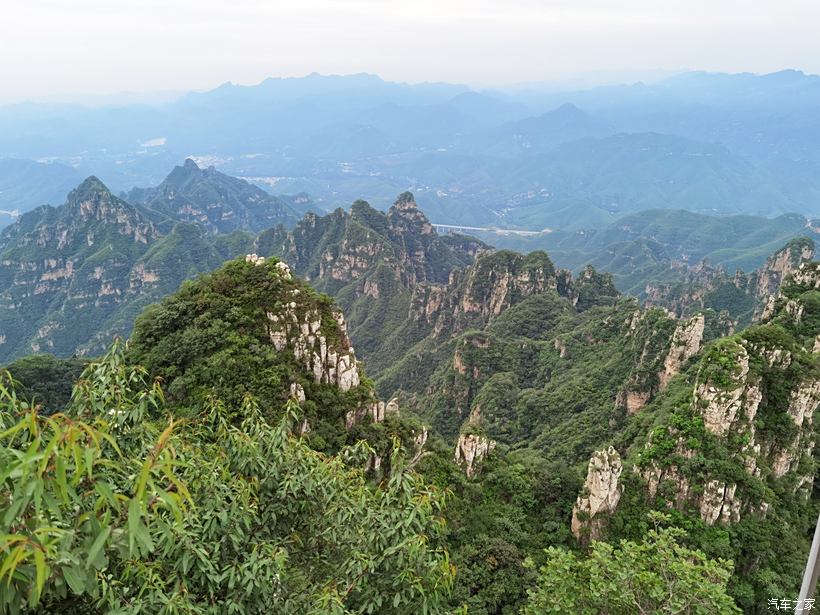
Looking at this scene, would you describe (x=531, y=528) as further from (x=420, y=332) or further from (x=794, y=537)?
(x=420, y=332)

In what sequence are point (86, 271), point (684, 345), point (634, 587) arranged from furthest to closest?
point (86, 271) → point (684, 345) → point (634, 587)

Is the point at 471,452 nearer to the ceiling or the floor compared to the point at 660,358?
nearer to the floor

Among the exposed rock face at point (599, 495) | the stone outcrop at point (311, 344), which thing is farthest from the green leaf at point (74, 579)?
the exposed rock face at point (599, 495)

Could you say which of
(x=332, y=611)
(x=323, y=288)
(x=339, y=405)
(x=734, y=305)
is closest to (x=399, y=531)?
(x=332, y=611)

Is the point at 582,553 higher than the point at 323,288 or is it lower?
higher

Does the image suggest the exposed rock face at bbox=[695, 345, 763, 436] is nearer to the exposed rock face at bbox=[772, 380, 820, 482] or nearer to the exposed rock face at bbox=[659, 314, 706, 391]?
the exposed rock face at bbox=[772, 380, 820, 482]

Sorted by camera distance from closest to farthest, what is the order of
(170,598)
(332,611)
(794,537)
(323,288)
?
(170,598) → (332,611) → (794,537) → (323,288)

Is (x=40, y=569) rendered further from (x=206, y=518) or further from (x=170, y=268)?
(x=170, y=268)

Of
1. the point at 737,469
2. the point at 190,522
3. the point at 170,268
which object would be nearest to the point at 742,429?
the point at 737,469
